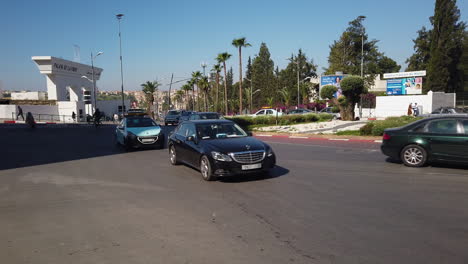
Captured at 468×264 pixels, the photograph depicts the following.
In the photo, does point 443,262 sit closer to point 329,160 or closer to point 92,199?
point 92,199

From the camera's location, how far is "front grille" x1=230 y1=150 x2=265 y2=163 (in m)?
8.30

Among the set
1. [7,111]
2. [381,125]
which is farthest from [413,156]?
[7,111]

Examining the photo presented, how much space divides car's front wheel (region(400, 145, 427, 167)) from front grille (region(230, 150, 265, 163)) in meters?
4.61

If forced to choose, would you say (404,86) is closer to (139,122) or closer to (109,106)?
(139,122)

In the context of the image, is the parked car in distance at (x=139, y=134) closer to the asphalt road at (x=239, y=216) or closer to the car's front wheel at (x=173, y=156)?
the car's front wheel at (x=173, y=156)

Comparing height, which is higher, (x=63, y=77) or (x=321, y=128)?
(x=63, y=77)

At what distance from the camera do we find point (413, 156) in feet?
33.2

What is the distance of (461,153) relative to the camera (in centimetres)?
927

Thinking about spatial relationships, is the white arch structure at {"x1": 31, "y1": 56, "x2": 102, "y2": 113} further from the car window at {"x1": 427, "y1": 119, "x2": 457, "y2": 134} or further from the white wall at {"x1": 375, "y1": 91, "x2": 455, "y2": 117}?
the car window at {"x1": 427, "y1": 119, "x2": 457, "y2": 134}

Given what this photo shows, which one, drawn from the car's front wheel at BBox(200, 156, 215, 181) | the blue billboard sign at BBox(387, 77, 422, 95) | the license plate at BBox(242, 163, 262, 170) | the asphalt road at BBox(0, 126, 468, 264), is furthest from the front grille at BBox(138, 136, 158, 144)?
the blue billboard sign at BBox(387, 77, 422, 95)

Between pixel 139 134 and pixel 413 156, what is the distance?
10740 mm

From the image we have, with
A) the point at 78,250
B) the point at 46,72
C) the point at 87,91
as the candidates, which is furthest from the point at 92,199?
the point at 87,91

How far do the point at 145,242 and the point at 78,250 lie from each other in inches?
33.7

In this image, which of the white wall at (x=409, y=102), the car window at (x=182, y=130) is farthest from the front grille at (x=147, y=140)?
the white wall at (x=409, y=102)
